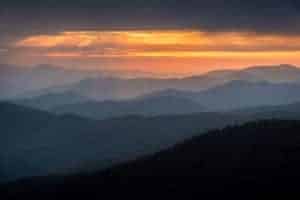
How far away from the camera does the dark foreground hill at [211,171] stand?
8138cm

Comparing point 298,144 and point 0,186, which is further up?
point 298,144

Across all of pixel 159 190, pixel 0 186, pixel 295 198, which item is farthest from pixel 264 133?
pixel 0 186

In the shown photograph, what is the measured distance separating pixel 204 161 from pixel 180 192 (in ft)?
50.8

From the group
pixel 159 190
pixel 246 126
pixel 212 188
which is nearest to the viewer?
pixel 212 188

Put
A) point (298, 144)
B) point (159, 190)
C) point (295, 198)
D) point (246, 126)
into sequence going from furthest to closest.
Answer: point (246, 126) → point (298, 144) → point (159, 190) → point (295, 198)

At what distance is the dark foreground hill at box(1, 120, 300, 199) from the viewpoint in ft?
267

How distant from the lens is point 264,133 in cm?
10869

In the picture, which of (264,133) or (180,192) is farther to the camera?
(264,133)

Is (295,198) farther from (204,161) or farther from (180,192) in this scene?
(204,161)

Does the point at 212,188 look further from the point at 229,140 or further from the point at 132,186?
the point at 229,140

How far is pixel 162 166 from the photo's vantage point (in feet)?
340

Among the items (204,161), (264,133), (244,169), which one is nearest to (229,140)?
(264,133)

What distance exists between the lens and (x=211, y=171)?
9119 centimetres

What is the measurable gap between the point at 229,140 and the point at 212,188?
29.9 m
